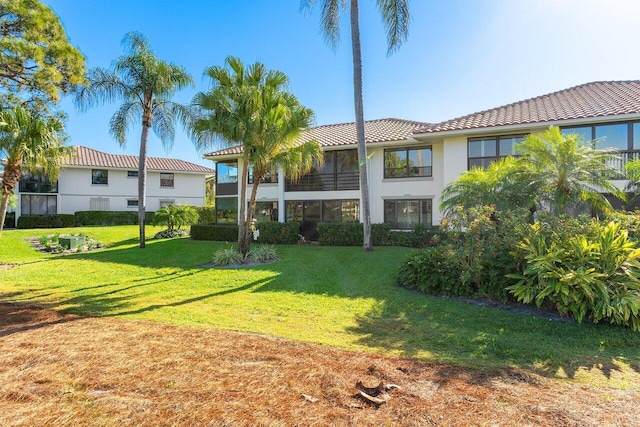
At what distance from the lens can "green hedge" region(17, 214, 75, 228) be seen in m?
30.7

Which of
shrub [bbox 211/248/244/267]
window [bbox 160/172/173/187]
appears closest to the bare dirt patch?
shrub [bbox 211/248/244/267]

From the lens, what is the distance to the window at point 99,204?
116ft

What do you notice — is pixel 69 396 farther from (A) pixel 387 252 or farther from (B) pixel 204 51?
(B) pixel 204 51

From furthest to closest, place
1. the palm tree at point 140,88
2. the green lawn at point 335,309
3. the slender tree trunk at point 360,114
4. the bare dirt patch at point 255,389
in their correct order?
the palm tree at point 140,88 < the slender tree trunk at point 360,114 < the green lawn at point 335,309 < the bare dirt patch at point 255,389


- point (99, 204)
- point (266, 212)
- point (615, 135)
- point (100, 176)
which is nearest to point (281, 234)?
point (266, 212)

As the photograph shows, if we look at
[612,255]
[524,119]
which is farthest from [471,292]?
[524,119]

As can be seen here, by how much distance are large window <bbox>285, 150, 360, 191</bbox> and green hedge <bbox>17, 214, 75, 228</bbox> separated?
23.0m

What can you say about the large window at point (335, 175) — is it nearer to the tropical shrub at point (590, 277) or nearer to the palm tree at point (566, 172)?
the palm tree at point (566, 172)

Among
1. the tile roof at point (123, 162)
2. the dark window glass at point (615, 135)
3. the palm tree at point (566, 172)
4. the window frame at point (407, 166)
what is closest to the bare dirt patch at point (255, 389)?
the palm tree at point (566, 172)

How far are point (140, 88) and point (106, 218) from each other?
20.7m

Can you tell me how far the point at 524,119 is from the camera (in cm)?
1661

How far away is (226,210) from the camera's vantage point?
25.3m

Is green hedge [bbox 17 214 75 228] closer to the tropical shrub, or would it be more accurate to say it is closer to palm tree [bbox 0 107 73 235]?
palm tree [bbox 0 107 73 235]

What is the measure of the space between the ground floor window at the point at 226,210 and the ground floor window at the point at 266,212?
176 centimetres
